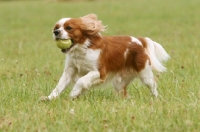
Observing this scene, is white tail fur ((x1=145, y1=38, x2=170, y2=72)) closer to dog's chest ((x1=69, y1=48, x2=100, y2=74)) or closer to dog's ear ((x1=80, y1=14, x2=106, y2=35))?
dog's ear ((x1=80, y1=14, x2=106, y2=35))

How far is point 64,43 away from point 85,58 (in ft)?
1.22

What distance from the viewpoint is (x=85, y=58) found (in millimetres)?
6527

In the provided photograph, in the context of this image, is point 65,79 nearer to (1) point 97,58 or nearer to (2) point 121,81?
(1) point 97,58

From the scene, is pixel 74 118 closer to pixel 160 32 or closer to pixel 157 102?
pixel 157 102

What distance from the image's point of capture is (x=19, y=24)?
20875 mm

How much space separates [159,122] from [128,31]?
12.8m

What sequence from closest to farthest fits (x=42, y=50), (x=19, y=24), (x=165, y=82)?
(x=165, y=82)
(x=42, y=50)
(x=19, y=24)

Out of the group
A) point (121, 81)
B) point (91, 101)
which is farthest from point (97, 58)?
point (121, 81)

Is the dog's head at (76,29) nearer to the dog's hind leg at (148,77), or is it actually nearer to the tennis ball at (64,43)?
the tennis ball at (64,43)

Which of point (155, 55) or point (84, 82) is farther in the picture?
point (155, 55)

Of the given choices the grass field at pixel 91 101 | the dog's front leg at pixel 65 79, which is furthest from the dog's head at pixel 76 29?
the grass field at pixel 91 101

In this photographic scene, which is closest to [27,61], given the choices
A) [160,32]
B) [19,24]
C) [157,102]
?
[157,102]

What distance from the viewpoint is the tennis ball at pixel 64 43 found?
6.30m

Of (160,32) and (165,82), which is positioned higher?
(165,82)
